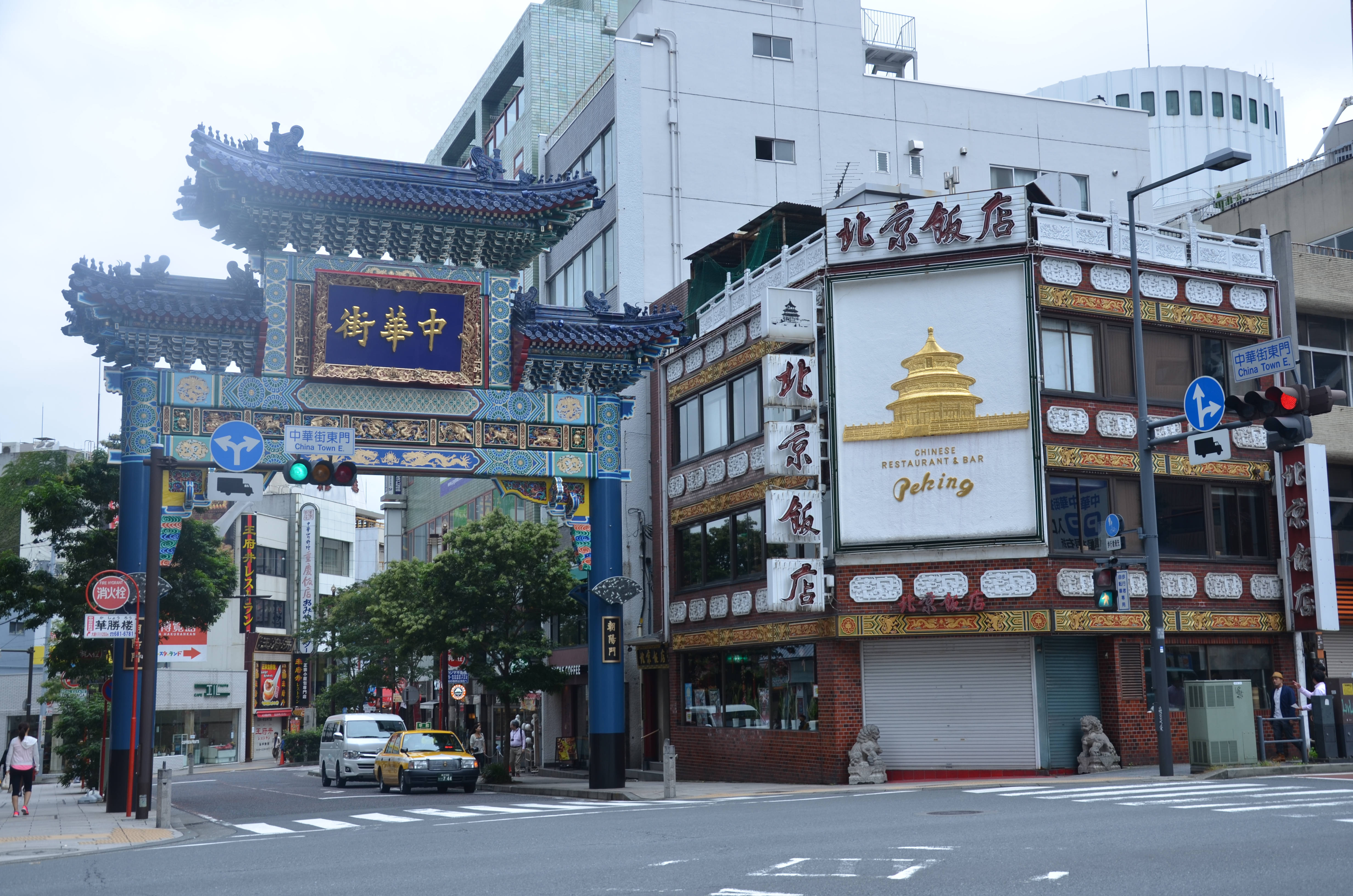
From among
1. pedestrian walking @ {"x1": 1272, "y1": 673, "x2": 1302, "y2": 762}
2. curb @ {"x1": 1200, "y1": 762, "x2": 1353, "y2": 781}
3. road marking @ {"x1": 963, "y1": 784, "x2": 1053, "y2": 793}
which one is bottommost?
road marking @ {"x1": 963, "y1": 784, "x2": 1053, "y2": 793}

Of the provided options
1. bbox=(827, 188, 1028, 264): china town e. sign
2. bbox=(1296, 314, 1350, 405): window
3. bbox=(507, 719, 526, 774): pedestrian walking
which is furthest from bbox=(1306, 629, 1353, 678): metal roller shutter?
bbox=(507, 719, 526, 774): pedestrian walking

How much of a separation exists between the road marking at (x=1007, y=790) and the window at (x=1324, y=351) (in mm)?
14802

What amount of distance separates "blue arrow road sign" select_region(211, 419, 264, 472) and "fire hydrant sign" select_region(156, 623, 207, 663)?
400 cm

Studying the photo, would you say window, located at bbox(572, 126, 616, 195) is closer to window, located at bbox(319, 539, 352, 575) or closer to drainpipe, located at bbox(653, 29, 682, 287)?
drainpipe, located at bbox(653, 29, 682, 287)

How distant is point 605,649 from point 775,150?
23.1 m

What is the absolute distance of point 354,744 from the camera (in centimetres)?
3944

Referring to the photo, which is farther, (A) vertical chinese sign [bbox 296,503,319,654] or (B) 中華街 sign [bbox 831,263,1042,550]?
(A) vertical chinese sign [bbox 296,503,319,654]

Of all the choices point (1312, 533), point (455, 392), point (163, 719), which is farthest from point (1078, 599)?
point (163, 719)

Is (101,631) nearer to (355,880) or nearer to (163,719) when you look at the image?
(355,880)

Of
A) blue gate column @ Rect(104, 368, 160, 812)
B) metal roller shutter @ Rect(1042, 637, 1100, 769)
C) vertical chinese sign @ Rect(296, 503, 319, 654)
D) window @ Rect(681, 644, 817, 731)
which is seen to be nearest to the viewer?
blue gate column @ Rect(104, 368, 160, 812)

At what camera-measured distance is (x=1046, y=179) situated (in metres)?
39.5

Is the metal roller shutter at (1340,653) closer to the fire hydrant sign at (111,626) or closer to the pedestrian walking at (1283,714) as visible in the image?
the pedestrian walking at (1283,714)

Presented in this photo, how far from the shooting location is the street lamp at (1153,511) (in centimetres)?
2453

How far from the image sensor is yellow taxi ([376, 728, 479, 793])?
33.1m
